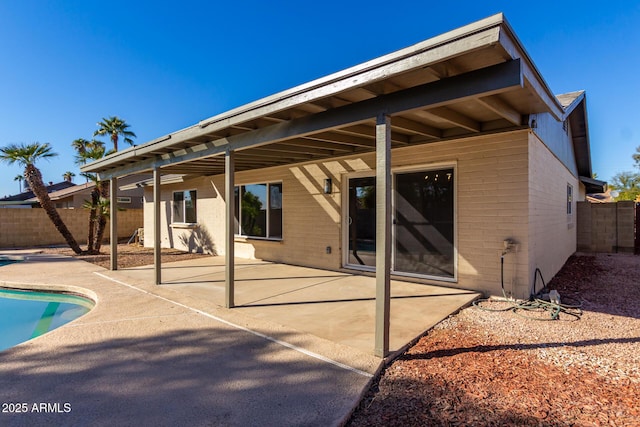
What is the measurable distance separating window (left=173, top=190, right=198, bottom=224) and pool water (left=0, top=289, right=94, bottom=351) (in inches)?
217

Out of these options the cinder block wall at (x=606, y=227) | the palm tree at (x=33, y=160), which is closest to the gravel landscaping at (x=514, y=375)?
the cinder block wall at (x=606, y=227)

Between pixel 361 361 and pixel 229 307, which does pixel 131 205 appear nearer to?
pixel 229 307

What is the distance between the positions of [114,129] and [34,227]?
1109 centimetres

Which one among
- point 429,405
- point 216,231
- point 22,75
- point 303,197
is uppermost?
point 22,75

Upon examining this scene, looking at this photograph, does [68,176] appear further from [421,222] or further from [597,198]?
[597,198]

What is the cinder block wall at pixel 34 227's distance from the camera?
14.0m

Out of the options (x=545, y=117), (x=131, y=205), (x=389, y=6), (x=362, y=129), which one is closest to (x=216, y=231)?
(x=362, y=129)

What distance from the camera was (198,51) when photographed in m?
12.6

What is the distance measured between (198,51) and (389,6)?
7.07m

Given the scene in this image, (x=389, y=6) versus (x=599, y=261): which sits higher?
(x=389, y=6)

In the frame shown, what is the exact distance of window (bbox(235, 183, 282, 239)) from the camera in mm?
9078

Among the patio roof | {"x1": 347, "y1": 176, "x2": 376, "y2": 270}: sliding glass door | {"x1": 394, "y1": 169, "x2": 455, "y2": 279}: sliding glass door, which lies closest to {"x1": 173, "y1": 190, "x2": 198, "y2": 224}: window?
the patio roof

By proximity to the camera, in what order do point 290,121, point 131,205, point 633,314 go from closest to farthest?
point 290,121, point 633,314, point 131,205

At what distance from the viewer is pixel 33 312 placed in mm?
5863
